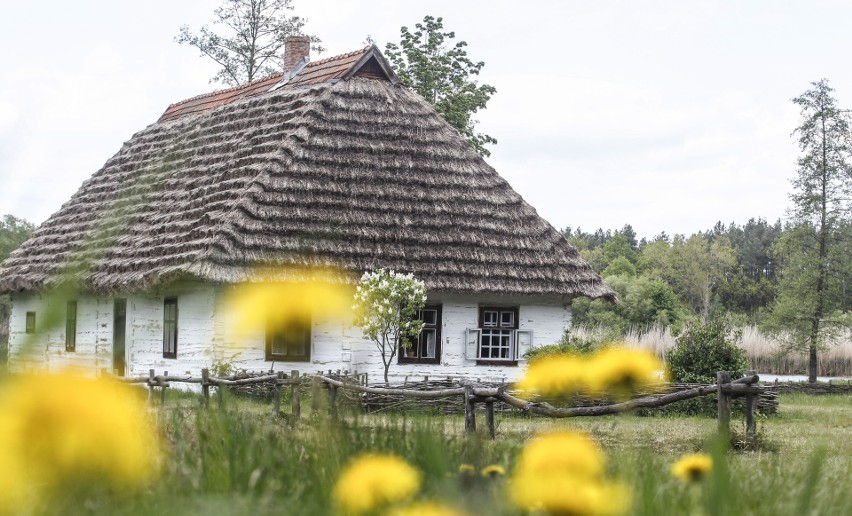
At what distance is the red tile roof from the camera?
2095cm

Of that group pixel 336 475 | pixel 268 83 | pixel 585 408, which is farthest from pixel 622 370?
pixel 268 83

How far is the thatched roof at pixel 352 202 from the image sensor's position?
17562 millimetres

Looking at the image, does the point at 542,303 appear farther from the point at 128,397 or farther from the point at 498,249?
the point at 128,397

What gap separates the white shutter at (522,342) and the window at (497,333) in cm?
A: 8

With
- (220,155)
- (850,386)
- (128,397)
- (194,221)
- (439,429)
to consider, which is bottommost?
(850,386)

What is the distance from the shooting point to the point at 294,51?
23047 millimetres

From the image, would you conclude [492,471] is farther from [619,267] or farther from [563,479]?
[619,267]

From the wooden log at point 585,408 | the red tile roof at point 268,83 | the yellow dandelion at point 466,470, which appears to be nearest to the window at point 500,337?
the red tile roof at point 268,83

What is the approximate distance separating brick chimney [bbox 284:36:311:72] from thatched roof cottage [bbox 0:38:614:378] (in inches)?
58.6

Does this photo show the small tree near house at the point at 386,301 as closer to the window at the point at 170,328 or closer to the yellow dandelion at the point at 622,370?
the window at the point at 170,328

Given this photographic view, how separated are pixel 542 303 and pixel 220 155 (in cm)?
659

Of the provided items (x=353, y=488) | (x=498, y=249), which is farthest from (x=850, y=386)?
(x=353, y=488)

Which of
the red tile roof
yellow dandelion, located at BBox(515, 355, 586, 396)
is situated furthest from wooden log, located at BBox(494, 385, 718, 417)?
the red tile roof

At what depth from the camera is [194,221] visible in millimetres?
18156
